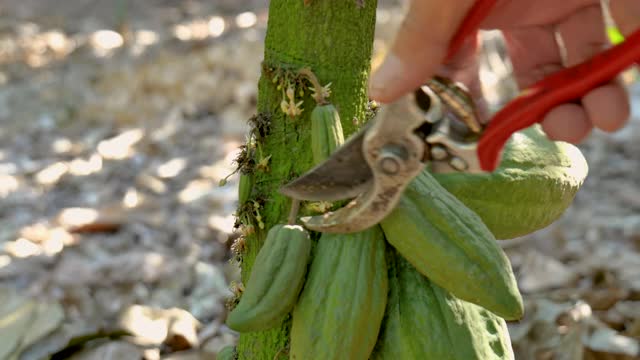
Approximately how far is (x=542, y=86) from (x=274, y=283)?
0.48 metres

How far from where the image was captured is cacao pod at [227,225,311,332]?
1275 millimetres

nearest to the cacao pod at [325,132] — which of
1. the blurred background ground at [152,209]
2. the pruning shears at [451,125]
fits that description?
the pruning shears at [451,125]

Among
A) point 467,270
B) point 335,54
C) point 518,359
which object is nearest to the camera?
point 467,270

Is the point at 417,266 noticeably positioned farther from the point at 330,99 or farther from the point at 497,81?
the point at 497,81

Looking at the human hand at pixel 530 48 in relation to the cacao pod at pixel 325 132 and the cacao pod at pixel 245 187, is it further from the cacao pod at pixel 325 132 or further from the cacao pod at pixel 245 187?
the cacao pod at pixel 245 187

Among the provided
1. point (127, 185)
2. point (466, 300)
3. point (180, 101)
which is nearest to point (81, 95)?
point (180, 101)

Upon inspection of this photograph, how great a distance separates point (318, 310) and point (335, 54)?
1.39 ft

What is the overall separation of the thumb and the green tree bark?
1.18ft

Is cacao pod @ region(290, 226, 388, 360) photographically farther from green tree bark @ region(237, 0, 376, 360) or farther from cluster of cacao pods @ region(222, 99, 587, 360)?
green tree bark @ region(237, 0, 376, 360)

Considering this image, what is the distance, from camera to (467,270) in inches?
49.8

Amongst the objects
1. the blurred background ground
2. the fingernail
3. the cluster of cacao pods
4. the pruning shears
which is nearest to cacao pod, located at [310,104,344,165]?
the cluster of cacao pods

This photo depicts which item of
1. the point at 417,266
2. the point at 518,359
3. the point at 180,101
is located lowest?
the point at 518,359

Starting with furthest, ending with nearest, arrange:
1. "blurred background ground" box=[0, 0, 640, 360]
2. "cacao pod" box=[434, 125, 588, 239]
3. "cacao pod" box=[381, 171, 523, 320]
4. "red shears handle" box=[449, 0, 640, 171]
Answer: "blurred background ground" box=[0, 0, 640, 360], "cacao pod" box=[434, 125, 588, 239], "cacao pod" box=[381, 171, 523, 320], "red shears handle" box=[449, 0, 640, 171]

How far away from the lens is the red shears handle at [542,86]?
3.42 ft
